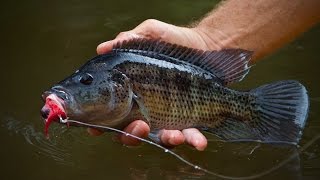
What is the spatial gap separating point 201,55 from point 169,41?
28cm

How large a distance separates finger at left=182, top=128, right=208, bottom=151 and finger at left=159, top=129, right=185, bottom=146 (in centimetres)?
5

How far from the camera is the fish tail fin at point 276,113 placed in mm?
2693

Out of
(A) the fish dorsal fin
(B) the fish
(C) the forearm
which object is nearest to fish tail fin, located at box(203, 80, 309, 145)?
(B) the fish

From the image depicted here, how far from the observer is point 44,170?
10.4 ft

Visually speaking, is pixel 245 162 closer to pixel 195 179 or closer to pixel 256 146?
pixel 256 146

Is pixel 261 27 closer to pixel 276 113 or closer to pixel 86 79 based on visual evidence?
pixel 276 113

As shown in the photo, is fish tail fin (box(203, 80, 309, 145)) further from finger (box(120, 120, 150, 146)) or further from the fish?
finger (box(120, 120, 150, 146))

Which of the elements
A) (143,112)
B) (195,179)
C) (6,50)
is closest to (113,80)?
(143,112)

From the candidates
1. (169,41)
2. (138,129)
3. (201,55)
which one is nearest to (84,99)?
(138,129)

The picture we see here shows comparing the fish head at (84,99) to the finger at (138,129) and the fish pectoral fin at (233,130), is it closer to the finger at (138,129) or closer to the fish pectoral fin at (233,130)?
the finger at (138,129)

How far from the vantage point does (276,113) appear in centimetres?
271

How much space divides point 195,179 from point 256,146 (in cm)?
36

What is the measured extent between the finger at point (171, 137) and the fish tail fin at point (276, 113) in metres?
0.21

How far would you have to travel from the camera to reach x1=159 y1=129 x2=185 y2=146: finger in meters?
2.50
